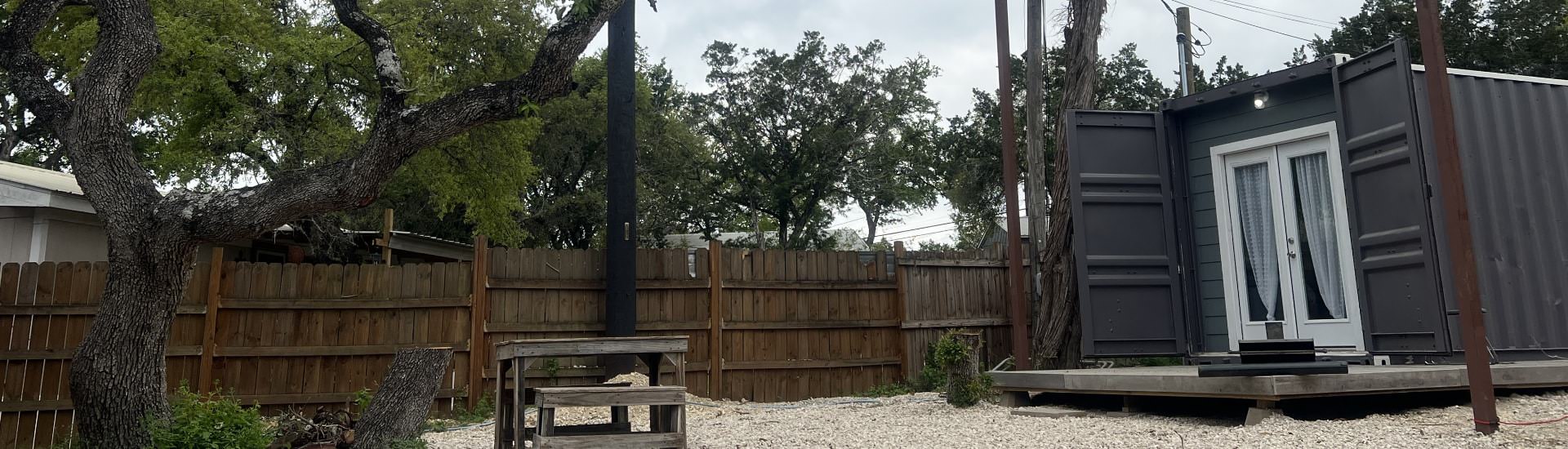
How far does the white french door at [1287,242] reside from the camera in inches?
273

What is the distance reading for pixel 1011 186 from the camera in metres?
7.86

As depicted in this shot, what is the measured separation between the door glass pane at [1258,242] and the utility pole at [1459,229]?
2.69 metres

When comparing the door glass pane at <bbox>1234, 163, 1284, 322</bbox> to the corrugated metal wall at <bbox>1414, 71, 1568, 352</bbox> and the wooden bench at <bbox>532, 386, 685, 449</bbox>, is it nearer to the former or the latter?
the corrugated metal wall at <bbox>1414, 71, 1568, 352</bbox>

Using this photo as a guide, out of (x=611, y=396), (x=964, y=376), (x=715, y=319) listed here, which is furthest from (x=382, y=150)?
(x=964, y=376)

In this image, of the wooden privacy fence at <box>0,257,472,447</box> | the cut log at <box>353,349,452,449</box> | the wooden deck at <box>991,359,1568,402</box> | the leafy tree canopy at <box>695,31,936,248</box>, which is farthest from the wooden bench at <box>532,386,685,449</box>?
the leafy tree canopy at <box>695,31,936,248</box>

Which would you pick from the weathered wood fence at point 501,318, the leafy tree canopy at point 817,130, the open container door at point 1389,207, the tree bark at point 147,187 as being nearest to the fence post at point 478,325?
the weathered wood fence at point 501,318

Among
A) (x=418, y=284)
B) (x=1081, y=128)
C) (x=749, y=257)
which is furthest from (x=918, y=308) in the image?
(x=418, y=284)

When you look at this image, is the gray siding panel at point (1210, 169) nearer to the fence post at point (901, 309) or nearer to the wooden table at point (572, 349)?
the fence post at point (901, 309)

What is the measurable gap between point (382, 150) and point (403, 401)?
1.42 metres

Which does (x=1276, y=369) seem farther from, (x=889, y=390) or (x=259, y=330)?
(x=259, y=330)

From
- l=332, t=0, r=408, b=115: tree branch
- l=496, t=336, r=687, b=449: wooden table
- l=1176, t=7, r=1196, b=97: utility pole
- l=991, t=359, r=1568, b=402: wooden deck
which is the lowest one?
l=991, t=359, r=1568, b=402: wooden deck

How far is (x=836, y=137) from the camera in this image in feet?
83.6

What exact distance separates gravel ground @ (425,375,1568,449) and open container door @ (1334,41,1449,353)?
0.83m

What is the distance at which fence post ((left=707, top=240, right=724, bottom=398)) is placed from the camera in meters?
9.59
